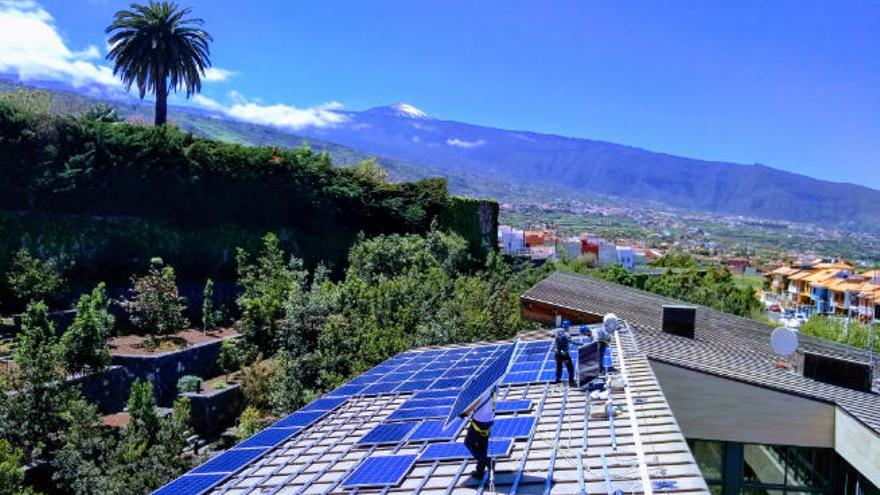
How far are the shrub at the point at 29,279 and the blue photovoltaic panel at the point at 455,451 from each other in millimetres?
25556

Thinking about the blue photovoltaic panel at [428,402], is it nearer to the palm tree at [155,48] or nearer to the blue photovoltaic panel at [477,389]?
the blue photovoltaic panel at [477,389]

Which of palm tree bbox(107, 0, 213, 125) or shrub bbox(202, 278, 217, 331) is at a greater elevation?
palm tree bbox(107, 0, 213, 125)

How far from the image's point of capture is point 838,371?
15.5m

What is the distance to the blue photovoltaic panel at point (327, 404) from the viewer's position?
45.2 feet

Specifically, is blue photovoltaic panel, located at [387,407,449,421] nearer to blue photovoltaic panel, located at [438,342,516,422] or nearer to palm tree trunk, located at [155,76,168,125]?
blue photovoltaic panel, located at [438,342,516,422]

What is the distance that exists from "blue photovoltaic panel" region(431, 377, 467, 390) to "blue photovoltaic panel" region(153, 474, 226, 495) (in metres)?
5.13

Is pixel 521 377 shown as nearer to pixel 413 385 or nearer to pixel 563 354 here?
pixel 563 354

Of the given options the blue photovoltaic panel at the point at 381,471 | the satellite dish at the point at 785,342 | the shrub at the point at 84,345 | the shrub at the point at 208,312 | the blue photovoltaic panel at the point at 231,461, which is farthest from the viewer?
the shrub at the point at 208,312

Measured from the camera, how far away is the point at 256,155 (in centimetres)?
4138

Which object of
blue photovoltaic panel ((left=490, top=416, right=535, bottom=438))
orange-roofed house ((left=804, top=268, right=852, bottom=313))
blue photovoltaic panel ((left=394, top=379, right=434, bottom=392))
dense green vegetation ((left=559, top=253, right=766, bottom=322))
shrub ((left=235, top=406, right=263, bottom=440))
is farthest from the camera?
orange-roofed house ((left=804, top=268, right=852, bottom=313))

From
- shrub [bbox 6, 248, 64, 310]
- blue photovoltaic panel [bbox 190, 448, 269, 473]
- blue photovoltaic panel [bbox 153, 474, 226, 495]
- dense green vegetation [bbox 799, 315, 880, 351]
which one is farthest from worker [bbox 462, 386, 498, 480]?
dense green vegetation [bbox 799, 315, 880, 351]

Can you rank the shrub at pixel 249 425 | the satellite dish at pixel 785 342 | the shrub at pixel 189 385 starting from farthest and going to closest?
the shrub at pixel 189 385 → the shrub at pixel 249 425 → the satellite dish at pixel 785 342

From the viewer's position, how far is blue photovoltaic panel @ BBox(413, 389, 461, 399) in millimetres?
12952

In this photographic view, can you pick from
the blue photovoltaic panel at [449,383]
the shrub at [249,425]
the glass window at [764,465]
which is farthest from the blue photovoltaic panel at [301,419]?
the shrub at [249,425]
